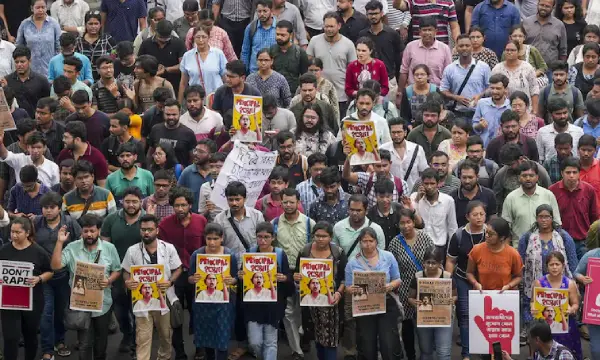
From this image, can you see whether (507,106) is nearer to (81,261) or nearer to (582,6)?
(582,6)

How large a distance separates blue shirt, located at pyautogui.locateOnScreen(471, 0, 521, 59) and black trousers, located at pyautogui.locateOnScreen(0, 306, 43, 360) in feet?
31.1

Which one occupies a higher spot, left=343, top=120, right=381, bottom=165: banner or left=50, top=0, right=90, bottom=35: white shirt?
left=50, top=0, right=90, bottom=35: white shirt

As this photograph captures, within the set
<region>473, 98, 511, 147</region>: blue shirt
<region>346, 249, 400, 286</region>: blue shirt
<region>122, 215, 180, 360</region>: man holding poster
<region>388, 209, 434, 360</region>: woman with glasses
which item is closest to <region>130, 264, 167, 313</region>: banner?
<region>122, 215, 180, 360</region>: man holding poster

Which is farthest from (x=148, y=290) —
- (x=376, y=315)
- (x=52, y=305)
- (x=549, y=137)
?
(x=549, y=137)

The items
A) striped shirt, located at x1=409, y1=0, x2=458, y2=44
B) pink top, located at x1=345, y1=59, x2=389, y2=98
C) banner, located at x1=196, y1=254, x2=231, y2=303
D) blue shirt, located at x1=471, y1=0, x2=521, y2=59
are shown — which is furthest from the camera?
striped shirt, located at x1=409, y1=0, x2=458, y2=44

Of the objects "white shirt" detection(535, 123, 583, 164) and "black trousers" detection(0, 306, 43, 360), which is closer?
"black trousers" detection(0, 306, 43, 360)

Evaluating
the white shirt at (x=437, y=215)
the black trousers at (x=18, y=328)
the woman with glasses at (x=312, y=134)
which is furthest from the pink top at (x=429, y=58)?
the black trousers at (x=18, y=328)

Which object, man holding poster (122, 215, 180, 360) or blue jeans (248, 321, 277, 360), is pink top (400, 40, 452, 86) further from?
man holding poster (122, 215, 180, 360)

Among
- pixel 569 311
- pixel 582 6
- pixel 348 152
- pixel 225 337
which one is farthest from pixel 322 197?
pixel 582 6

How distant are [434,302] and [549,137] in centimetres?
424

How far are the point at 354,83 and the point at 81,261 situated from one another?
6454 mm

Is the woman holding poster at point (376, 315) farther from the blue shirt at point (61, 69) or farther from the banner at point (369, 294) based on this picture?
the blue shirt at point (61, 69)

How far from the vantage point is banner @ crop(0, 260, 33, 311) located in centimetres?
1738

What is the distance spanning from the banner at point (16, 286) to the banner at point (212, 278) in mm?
1927
